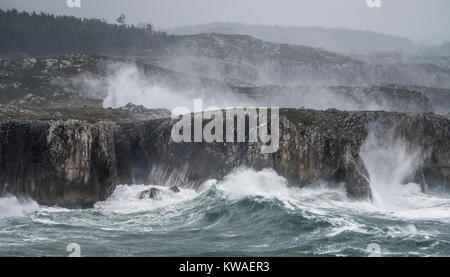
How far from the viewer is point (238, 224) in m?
38.2

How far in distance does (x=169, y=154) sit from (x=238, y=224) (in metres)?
16.6

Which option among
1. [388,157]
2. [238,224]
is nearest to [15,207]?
[238,224]

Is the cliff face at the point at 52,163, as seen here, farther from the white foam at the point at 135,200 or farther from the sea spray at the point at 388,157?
the sea spray at the point at 388,157

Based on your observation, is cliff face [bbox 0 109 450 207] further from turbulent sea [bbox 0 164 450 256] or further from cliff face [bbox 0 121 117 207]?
turbulent sea [bbox 0 164 450 256]

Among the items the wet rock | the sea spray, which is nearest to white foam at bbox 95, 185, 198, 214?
the wet rock

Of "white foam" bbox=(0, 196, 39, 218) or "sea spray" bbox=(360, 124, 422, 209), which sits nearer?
"white foam" bbox=(0, 196, 39, 218)

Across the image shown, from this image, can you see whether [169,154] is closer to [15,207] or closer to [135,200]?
[135,200]

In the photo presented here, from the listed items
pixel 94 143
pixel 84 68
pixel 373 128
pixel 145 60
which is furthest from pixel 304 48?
pixel 94 143

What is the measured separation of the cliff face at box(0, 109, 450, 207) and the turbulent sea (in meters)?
1.21

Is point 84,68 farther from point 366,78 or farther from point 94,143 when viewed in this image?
point 366,78

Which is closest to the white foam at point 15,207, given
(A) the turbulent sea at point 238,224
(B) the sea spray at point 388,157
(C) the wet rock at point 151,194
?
(A) the turbulent sea at point 238,224

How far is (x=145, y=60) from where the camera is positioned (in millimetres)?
151000

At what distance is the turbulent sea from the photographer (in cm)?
3153

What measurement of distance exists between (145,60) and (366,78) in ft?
199
